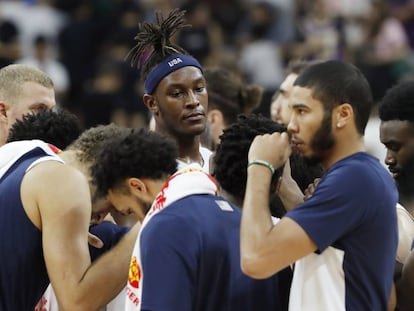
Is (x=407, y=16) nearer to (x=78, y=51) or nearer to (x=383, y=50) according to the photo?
(x=383, y=50)

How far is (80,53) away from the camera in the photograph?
1412 cm

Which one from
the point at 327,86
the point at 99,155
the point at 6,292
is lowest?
the point at 6,292

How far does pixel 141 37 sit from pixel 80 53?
26.6ft

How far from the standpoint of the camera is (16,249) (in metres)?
4.92

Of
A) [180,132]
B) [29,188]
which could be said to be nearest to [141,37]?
[180,132]

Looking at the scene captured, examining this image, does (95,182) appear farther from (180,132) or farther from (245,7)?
(245,7)

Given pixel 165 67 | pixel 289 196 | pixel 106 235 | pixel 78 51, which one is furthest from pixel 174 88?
pixel 78 51

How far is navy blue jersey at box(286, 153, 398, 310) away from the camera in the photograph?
4.14m

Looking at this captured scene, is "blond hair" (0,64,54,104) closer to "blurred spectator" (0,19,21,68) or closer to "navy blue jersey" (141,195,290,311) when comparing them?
"navy blue jersey" (141,195,290,311)

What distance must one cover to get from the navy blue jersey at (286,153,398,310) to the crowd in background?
842 cm

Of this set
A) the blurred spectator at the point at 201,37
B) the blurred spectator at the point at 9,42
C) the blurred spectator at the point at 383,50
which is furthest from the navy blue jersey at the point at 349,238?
the blurred spectator at the point at 9,42

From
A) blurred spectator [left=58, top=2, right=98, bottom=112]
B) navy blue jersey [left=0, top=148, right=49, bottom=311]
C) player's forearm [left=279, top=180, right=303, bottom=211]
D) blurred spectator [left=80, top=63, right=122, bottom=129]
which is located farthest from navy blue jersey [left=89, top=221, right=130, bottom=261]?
blurred spectator [left=58, top=2, right=98, bottom=112]

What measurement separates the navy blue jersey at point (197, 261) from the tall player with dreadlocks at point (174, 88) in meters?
1.64

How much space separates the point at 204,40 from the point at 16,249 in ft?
30.8
